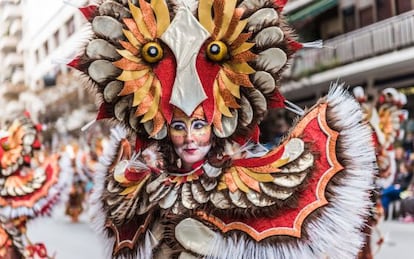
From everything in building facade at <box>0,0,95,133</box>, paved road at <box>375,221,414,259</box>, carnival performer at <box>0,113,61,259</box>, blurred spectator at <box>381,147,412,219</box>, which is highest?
building facade at <box>0,0,95,133</box>

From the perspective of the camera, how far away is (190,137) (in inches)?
78.4

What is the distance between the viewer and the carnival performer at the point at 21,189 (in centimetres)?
340

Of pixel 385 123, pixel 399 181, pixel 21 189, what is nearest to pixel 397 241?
pixel 399 181

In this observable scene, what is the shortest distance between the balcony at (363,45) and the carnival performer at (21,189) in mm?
6801

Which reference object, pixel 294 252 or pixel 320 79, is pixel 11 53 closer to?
pixel 320 79

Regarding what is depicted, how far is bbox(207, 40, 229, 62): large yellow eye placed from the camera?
6.44 ft

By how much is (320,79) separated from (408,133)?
11.4 ft

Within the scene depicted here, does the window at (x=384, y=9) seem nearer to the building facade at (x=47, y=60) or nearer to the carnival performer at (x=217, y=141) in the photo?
the building facade at (x=47, y=60)

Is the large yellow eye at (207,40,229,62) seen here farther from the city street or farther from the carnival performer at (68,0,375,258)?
the city street

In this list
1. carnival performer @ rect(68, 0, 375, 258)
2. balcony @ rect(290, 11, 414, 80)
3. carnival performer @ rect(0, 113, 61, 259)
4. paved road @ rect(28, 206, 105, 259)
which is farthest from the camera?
balcony @ rect(290, 11, 414, 80)

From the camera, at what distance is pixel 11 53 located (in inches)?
379

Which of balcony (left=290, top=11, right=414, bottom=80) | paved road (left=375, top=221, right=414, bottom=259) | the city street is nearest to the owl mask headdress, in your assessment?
the city street

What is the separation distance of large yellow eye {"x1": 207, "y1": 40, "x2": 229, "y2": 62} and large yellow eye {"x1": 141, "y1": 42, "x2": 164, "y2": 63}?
147 mm

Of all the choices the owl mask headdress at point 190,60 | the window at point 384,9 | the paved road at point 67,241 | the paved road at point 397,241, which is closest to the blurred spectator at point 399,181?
the paved road at point 397,241
